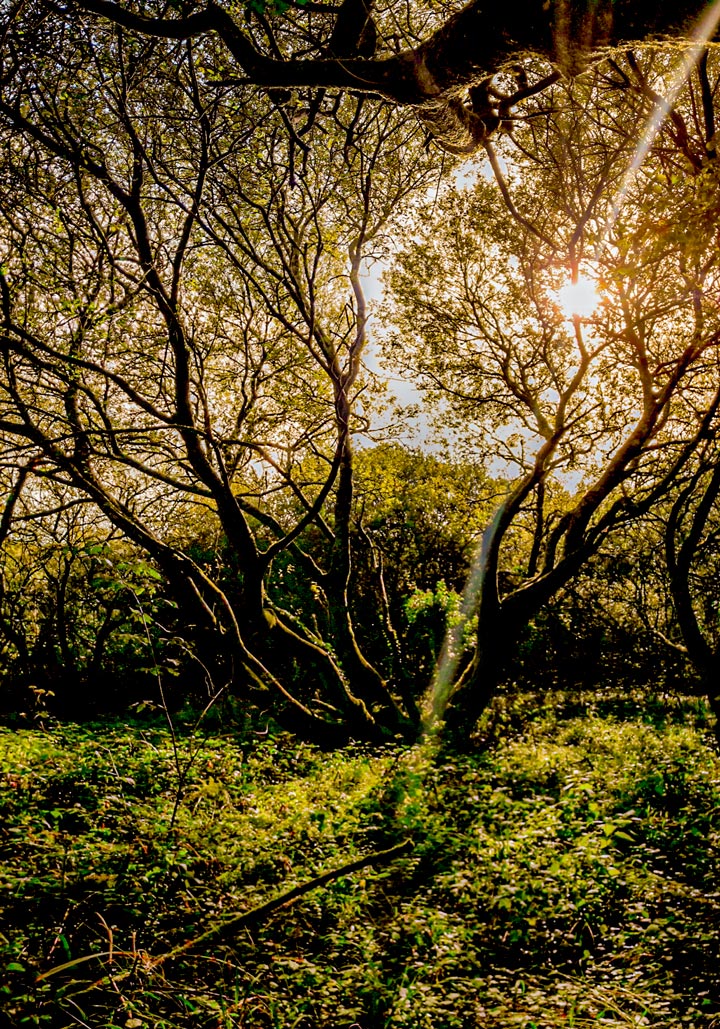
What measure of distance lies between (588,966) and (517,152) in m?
Answer: 11.1

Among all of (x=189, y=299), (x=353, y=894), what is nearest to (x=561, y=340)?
(x=189, y=299)

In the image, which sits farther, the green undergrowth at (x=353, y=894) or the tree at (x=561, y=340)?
the tree at (x=561, y=340)

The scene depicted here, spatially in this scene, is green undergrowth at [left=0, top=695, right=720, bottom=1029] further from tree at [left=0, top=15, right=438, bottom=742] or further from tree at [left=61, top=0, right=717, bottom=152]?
tree at [left=61, top=0, right=717, bottom=152]

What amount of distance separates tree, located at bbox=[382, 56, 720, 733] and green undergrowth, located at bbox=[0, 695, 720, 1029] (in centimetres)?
440

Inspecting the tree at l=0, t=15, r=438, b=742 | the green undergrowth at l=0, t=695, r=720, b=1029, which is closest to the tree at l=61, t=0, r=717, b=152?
the tree at l=0, t=15, r=438, b=742

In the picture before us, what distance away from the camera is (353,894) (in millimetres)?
5535

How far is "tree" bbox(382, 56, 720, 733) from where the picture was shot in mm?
9000

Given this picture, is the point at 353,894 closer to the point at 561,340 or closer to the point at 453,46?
the point at 453,46

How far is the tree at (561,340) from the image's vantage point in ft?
29.5

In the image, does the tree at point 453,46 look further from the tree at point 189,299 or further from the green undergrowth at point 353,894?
the green undergrowth at point 353,894

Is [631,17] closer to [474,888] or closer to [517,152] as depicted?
[474,888]

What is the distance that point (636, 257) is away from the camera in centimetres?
371

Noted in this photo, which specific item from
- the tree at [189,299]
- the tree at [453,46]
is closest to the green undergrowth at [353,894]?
the tree at [189,299]

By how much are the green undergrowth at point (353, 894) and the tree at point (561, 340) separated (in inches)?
173
